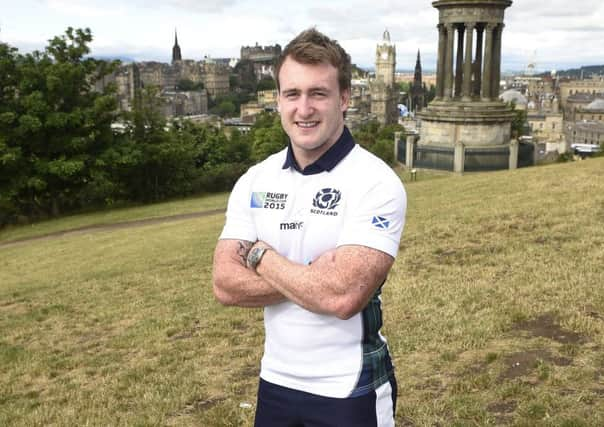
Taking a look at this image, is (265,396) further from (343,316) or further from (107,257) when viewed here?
(107,257)

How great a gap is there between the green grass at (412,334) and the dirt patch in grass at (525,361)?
16mm

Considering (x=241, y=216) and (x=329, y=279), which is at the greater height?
(x=241, y=216)

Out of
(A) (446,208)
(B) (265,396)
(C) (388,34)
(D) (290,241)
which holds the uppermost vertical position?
(C) (388,34)

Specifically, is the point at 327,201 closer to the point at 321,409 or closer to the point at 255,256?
the point at 255,256

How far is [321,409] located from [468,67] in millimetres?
28680

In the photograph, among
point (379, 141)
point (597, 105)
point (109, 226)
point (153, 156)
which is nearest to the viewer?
point (109, 226)

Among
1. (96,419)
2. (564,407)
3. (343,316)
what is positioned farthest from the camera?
(96,419)

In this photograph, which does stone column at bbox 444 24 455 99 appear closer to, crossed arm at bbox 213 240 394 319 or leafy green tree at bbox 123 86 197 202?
leafy green tree at bbox 123 86 197 202

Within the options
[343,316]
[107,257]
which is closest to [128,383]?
[343,316]

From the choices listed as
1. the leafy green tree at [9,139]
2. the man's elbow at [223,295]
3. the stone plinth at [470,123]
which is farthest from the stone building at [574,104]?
the man's elbow at [223,295]

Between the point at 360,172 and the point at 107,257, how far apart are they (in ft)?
40.0

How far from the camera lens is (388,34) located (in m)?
197

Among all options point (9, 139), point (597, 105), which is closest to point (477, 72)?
point (9, 139)

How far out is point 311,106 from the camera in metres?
2.55
